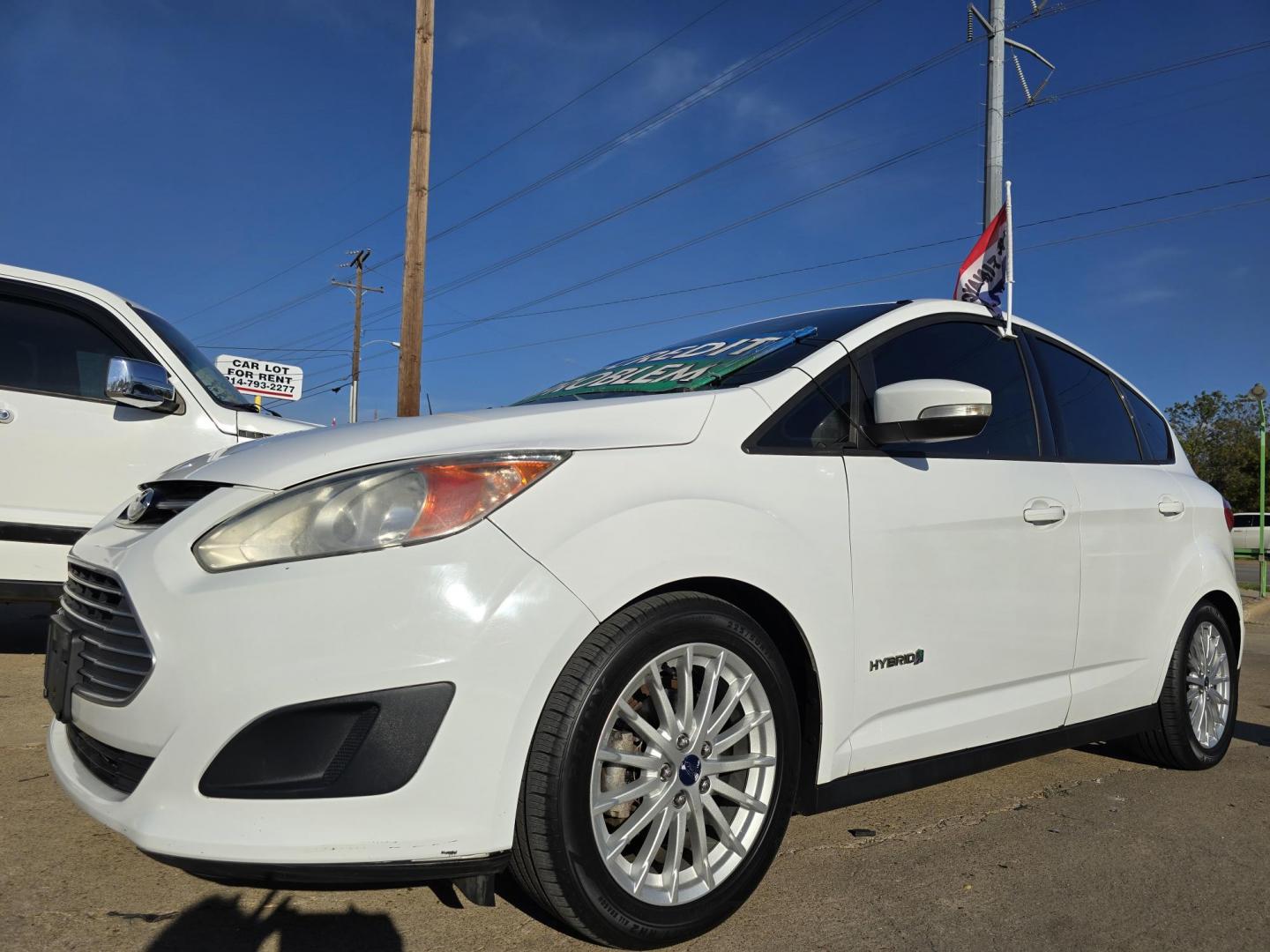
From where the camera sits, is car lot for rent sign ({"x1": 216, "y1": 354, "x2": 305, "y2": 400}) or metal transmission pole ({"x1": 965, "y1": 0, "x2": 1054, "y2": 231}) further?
car lot for rent sign ({"x1": 216, "y1": 354, "x2": 305, "y2": 400})

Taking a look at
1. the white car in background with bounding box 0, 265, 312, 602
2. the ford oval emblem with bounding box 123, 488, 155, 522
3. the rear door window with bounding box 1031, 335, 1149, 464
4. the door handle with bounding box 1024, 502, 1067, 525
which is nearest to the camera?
the ford oval emblem with bounding box 123, 488, 155, 522

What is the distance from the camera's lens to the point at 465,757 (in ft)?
6.23

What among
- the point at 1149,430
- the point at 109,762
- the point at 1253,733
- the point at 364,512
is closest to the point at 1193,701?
the point at 1149,430

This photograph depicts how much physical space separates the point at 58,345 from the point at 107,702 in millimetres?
3505

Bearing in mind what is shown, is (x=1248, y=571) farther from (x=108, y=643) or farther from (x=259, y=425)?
(x=108, y=643)


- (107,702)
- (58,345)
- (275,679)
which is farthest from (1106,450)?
(58,345)

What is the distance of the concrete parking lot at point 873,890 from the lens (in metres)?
2.20

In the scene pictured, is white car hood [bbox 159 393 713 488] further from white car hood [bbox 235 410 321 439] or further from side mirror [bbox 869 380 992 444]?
white car hood [bbox 235 410 321 439]

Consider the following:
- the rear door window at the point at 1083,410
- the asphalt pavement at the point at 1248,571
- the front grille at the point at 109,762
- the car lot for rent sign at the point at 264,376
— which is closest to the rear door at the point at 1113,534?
the rear door window at the point at 1083,410

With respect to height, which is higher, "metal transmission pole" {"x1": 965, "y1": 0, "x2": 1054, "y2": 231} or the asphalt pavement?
"metal transmission pole" {"x1": 965, "y1": 0, "x2": 1054, "y2": 231}

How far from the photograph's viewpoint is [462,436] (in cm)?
215

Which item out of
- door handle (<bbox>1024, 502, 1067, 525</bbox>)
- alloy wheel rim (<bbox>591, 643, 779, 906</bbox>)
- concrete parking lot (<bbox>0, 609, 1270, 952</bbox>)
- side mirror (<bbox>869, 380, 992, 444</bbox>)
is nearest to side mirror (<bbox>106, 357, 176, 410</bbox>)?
concrete parking lot (<bbox>0, 609, 1270, 952</bbox>)

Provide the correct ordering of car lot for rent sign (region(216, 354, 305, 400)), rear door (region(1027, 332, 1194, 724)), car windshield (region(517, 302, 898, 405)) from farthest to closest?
1. car lot for rent sign (region(216, 354, 305, 400))
2. rear door (region(1027, 332, 1194, 724))
3. car windshield (region(517, 302, 898, 405))

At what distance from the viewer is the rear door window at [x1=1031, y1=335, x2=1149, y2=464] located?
3488mm
